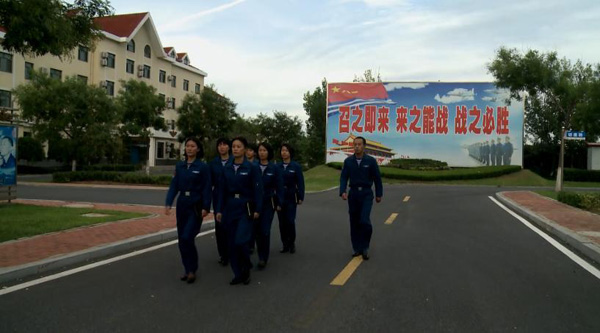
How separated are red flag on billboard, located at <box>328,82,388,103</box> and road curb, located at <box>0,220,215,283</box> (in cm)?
3273

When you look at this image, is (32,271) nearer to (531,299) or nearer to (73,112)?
(531,299)

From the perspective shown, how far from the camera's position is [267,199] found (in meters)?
7.43

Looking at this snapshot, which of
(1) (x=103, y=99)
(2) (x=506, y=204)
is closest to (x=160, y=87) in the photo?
(1) (x=103, y=99)

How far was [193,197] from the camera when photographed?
614 cm

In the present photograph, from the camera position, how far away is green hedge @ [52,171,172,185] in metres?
25.9

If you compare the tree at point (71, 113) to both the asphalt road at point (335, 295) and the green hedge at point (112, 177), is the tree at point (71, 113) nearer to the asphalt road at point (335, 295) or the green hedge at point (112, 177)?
the green hedge at point (112, 177)

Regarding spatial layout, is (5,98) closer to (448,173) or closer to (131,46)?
(131,46)

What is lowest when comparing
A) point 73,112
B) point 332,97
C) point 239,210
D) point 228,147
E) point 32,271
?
point 32,271

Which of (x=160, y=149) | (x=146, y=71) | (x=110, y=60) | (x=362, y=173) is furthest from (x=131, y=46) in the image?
(x=362, y=173)

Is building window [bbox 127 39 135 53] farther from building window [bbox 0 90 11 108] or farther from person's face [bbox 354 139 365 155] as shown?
person's face [bbox 354 139 365 155]

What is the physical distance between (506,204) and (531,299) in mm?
12550

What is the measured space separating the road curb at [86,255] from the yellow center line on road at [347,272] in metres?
3.61

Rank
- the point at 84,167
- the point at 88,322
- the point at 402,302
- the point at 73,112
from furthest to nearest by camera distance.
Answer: the point at 84,167
the point at 73,112
the point at 402,302
the point at 88,322

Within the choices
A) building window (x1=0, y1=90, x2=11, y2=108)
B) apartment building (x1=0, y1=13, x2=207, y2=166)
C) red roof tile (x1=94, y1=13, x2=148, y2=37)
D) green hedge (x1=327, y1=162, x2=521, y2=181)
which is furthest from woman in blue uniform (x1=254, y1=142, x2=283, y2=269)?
red roof tile (x1=94, y1=13, x2=148, y2=37)
